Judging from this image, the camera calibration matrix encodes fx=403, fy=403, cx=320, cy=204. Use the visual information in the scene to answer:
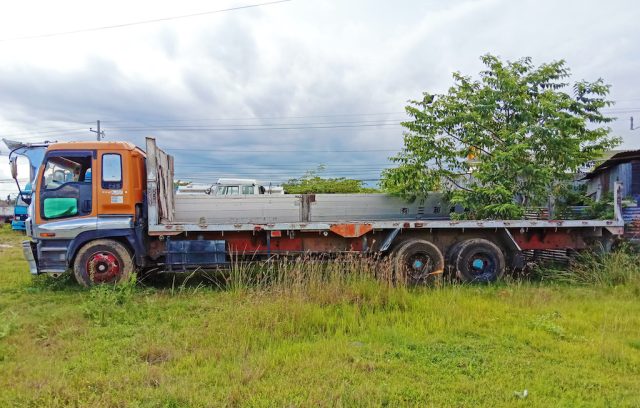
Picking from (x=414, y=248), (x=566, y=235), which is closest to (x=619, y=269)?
(x=566, y=235)

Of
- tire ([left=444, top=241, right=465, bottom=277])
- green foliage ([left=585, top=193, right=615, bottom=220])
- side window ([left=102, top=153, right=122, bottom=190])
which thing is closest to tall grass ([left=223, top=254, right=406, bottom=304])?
tire ([left=444, top=241, right=465, bottom=277])

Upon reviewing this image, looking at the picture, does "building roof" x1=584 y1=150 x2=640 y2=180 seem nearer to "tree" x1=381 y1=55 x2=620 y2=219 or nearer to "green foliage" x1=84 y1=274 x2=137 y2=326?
"tree" x1=381 y1=55 x2=620 y2=219

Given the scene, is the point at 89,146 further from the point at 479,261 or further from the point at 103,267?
the point at 479,261

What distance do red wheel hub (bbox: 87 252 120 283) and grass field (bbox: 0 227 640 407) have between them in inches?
21.5

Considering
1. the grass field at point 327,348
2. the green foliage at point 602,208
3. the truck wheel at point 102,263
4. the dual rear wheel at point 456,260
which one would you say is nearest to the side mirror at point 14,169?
the truck wheel at point 102,263

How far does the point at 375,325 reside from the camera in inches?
190

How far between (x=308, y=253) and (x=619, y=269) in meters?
5.38

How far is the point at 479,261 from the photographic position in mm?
7461

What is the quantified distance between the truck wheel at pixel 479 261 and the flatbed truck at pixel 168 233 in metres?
0.02

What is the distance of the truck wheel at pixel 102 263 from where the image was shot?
687cm

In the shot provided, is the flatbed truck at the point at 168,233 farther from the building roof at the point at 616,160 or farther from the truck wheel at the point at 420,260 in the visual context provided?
the building roof at the point at 616,160

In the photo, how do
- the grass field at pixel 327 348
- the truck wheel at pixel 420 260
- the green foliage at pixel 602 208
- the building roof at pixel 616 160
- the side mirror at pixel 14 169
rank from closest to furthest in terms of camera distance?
1. the grass field at pixel 327 348
2. the side mirror at pixel 14 169
3. the truck wheel at pixel 420 260
4. the green foliage at pixel 602 208
5. the building roof at pixel 616 160

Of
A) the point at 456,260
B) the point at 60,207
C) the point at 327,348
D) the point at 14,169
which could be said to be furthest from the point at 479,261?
the point at 14,169

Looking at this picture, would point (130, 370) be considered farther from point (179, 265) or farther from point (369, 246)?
point (369, 246)
